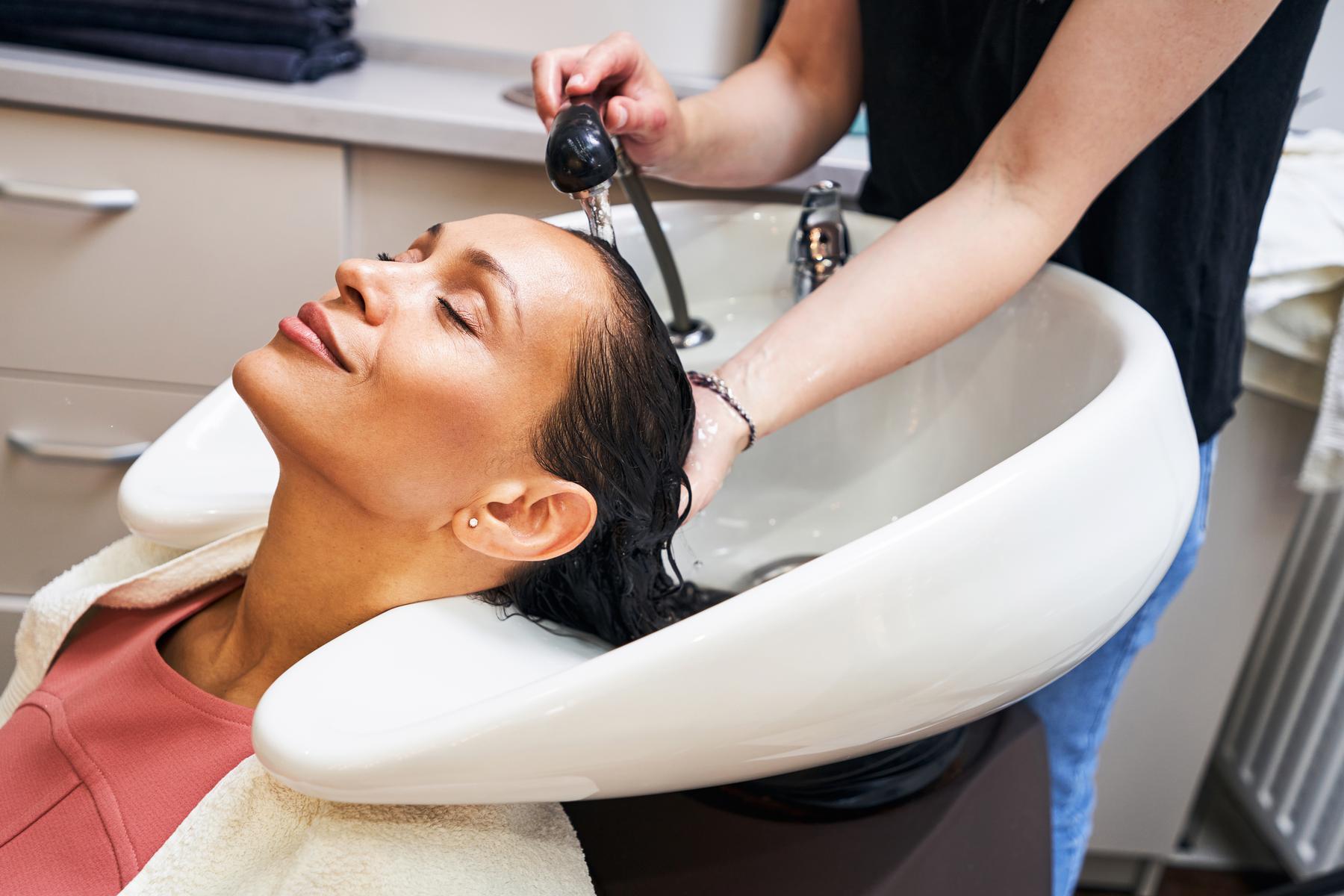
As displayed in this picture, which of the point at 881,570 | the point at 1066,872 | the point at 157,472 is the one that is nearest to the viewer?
the point at 881,570

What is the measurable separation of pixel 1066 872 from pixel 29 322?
1.32 m

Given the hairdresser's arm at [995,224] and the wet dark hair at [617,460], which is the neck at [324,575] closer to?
the wet dark hair at [617,460]

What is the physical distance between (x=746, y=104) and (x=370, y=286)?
0.48 m

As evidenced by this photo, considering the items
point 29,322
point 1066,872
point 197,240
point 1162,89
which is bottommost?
point 1066,872

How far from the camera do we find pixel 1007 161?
0.79 m

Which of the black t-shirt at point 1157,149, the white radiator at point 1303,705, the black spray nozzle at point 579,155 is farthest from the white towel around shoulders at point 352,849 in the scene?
the white radiator at point 1303,705

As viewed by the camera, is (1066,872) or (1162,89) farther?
(1066,872)

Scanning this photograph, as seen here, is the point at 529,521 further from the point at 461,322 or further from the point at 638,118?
the point at 638,118

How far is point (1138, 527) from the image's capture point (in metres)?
0.63

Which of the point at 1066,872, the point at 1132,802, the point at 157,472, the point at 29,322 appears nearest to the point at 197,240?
the point at 29,322

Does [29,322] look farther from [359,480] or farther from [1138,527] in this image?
[1138,527]

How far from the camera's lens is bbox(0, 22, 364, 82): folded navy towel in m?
1.34

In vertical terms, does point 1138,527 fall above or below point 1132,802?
above

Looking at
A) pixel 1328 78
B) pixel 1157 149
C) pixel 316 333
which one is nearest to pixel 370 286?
pixel 316 333
